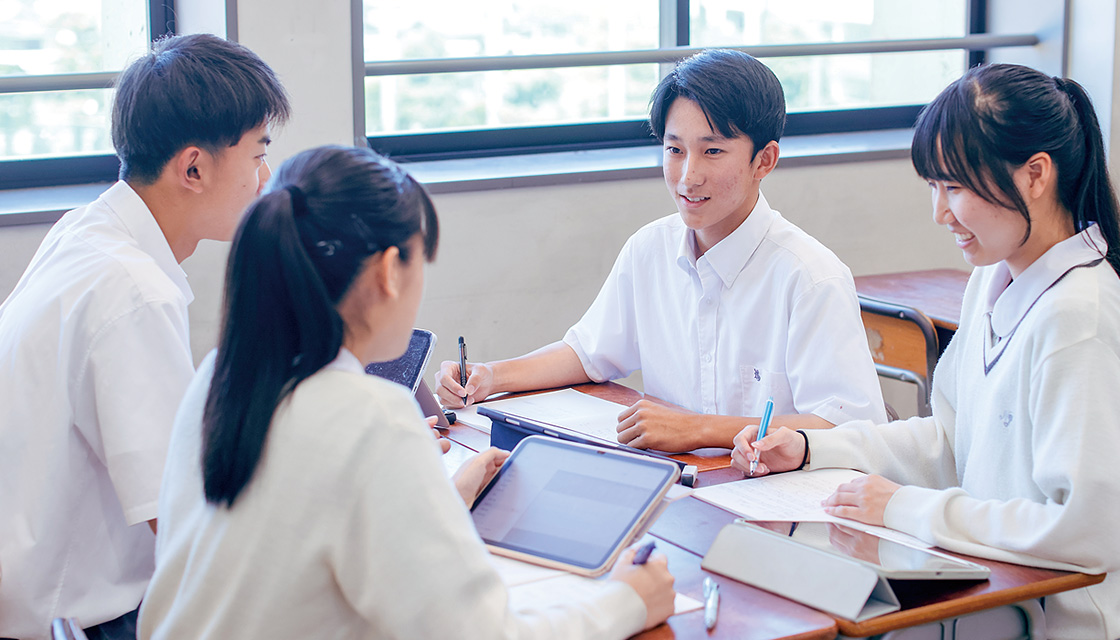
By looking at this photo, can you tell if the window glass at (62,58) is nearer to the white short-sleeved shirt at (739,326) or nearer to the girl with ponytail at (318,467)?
the white short-sleeved shirt at (739,326)

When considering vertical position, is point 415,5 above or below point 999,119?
above

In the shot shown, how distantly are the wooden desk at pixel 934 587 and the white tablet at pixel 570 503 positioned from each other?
0.38ft

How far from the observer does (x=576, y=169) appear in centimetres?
312

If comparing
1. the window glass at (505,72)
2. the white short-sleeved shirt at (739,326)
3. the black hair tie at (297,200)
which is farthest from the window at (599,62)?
the black hair tie at (297,200)

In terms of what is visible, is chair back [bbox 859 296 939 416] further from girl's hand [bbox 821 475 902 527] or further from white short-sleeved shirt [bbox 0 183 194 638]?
white short-sleeved shirt [bbox 0 183 194 638]

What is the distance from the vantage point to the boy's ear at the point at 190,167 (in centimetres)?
157

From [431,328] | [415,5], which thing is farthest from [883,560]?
[415,5]

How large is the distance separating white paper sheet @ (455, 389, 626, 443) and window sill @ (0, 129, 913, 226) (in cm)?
93


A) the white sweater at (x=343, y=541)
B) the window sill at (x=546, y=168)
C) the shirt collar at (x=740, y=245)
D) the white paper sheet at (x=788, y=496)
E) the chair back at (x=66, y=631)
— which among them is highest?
the window sill at (x=546, y=168)

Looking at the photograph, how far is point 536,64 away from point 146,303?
1.81m

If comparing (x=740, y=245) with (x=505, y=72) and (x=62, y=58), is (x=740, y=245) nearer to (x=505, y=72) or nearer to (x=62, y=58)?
(x=505, y=72)

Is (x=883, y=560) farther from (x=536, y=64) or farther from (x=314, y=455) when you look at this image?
(x=536, y=64)

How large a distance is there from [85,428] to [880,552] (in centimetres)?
102

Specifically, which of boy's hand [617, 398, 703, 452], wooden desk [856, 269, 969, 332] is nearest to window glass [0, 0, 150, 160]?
boy's hand [617, 398, 703, 452]
